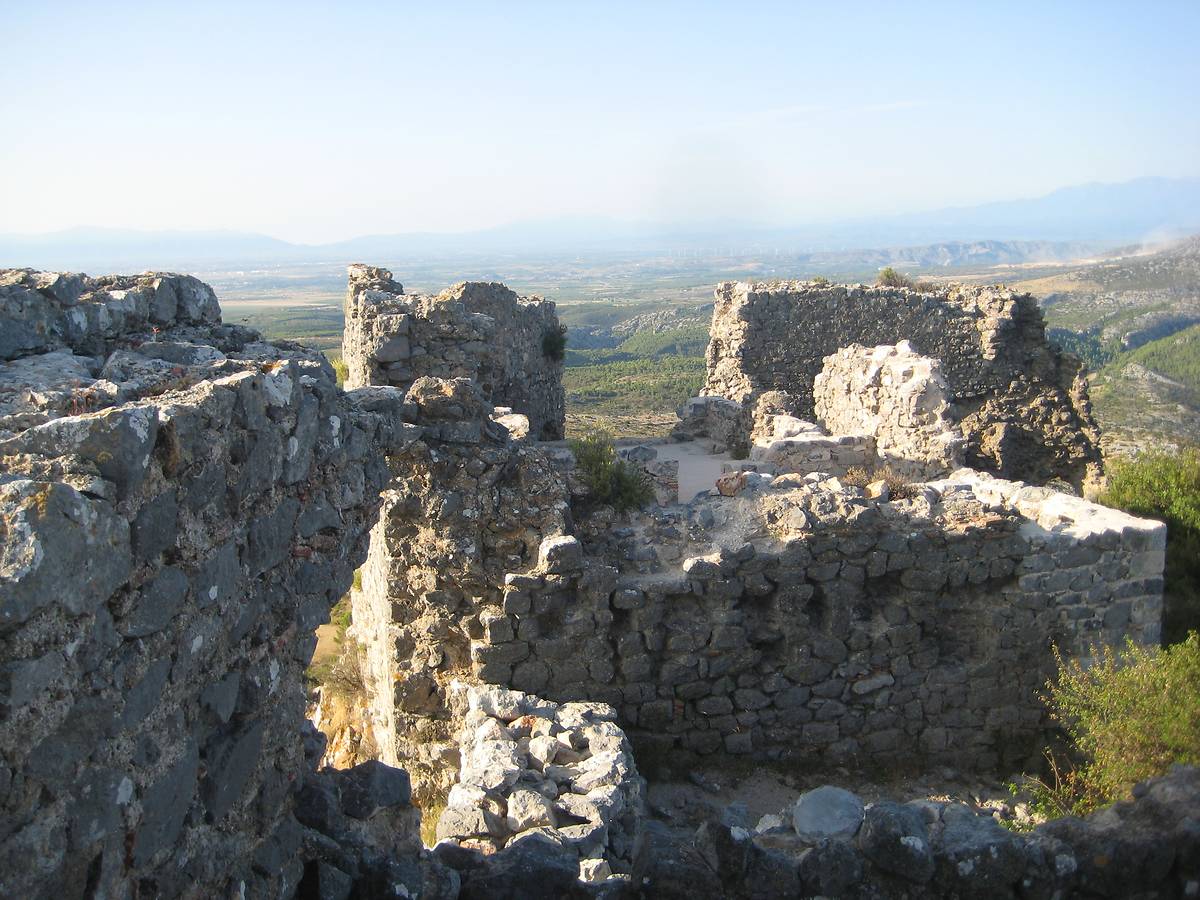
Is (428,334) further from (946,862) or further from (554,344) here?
(554,344)

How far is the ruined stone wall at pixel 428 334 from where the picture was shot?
854 centimetres

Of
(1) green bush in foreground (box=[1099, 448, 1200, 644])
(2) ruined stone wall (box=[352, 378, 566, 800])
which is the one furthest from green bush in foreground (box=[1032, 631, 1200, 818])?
(2) ruined stone wall (box=[352, 378, 566, 800])

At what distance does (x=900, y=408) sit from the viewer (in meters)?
10.9

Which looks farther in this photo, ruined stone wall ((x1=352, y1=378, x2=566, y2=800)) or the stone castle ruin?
ruined stone wall ((x1=352, y1=378, x2=566, y2=800))

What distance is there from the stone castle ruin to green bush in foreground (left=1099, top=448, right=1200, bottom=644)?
120 cm

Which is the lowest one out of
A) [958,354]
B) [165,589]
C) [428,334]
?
[958,354]

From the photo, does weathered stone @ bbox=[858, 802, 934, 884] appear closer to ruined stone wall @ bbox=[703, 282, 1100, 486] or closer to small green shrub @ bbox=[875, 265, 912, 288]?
ruined stone wall @ bbox=[703, 282, 1100, 486]

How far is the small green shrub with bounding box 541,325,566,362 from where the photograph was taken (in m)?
14.8

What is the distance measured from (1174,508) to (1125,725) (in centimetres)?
443

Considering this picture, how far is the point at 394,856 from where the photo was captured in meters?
3.89

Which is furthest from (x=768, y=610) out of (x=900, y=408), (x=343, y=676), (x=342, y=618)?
(x=342, y=618)

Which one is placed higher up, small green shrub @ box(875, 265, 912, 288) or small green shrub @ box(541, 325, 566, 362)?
small green shrub @ box(875, 265, 912, 288)

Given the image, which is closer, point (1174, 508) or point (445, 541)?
point (445, 541)

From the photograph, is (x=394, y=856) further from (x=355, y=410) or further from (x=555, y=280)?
(x=555, y=280)
